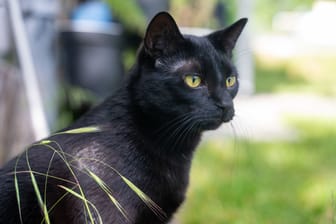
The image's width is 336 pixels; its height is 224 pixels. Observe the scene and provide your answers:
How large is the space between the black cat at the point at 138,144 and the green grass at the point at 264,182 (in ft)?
1.97

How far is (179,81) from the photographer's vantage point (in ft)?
5.30

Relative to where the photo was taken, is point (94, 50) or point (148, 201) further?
point (94, 50)

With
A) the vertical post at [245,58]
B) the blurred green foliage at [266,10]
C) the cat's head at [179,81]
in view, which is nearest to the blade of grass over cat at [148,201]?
the cat's head at [179,81]

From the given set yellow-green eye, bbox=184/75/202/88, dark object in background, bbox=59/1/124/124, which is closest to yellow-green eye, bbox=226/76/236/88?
yellow-green eye, bbox=184/75/202/88

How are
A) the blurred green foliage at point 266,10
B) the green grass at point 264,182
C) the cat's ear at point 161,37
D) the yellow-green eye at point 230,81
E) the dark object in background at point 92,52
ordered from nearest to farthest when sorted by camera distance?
the cat's ear at point 161,37 < the yellow-green eye at point 230,81 < the green grass at point 264,182 < the dark object in background at point 92,52 < the blurred green foliage at point 266,10

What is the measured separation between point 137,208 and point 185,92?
0.34 metres

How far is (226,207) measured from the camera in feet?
8.21

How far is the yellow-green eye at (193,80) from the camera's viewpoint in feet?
5.31

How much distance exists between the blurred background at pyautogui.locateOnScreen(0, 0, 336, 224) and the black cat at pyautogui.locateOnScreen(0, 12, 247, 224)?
0.26 metres

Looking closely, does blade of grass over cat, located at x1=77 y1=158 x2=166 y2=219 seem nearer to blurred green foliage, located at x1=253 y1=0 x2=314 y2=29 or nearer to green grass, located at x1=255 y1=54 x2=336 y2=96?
blurred green foliage, located at x1=253 y1=0 x2=314 y2=29

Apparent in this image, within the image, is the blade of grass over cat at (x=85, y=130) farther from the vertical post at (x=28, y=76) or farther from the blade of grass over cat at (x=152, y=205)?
the vertical post at (x=28, y=76)

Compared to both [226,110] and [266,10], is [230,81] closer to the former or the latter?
[226,110]

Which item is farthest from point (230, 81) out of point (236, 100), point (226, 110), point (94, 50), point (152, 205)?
point (236, 100)

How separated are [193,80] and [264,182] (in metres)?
1.35
